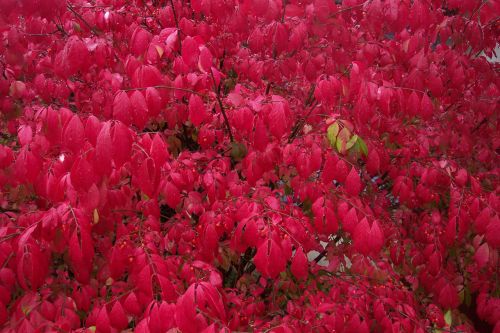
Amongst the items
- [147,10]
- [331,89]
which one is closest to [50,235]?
[331,89]

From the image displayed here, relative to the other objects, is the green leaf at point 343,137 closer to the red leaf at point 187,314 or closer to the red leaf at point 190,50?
the red leaf at point 190,50

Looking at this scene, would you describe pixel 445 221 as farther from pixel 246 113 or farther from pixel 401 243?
pixel 246 113

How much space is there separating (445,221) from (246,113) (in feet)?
6.03

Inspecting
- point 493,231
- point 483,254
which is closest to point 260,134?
point 493,231

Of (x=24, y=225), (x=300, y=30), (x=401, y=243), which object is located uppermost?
(x=300, y=30)

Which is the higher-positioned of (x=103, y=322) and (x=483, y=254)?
(x=103, y=322)

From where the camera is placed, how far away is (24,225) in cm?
192

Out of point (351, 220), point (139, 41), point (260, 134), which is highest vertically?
point (139, 41)

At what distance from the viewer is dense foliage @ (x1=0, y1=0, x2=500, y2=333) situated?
159 cm

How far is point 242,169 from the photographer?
250 cm

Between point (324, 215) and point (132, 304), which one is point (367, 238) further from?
point (132, 304)

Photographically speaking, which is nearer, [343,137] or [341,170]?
[343,137]

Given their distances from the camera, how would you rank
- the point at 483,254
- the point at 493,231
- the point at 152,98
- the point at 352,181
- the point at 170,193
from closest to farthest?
1. the point at 152,98
2. the point at 352,181
3. the point at 170,193
4. the point at 493,231
5. the point at 483,254

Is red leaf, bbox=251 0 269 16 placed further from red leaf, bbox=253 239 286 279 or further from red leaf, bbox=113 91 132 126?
red leaf, bbox=253 239 286 279
